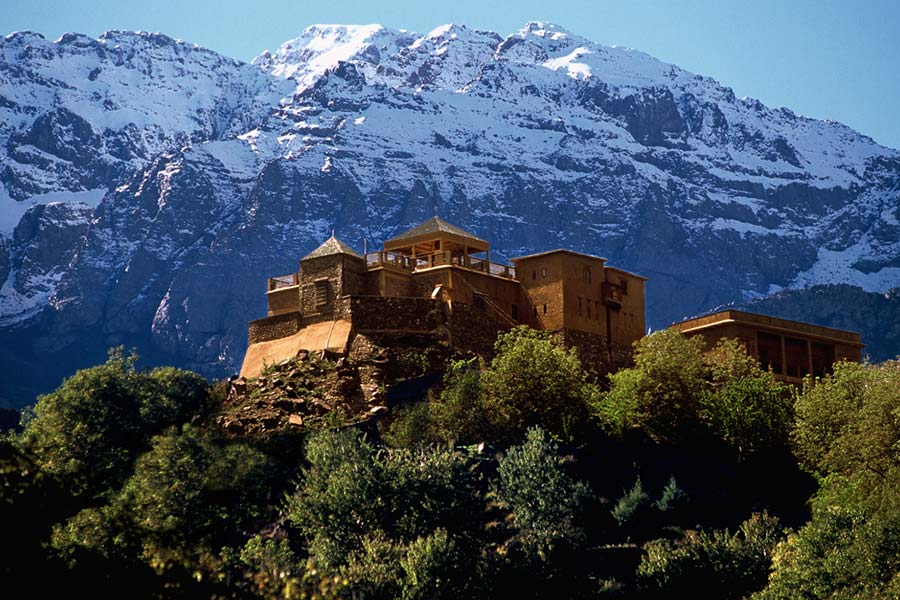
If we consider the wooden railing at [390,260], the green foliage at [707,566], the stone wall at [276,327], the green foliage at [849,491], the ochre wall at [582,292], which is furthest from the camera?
the ochre wall at [582,292]

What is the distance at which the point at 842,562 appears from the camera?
72.1m

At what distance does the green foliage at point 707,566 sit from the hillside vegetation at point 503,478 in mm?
108

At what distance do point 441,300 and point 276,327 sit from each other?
10.5 metres

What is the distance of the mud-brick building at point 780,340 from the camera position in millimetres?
101000

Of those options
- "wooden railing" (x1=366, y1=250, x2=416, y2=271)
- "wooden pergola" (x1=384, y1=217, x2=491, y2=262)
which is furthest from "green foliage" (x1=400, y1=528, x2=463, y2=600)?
"wooden pergola" (x1=384, y1=217, x2=491, y2=262)

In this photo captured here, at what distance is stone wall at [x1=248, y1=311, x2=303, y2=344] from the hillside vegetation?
3648 millimetres

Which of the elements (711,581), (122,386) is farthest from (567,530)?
(122,386)

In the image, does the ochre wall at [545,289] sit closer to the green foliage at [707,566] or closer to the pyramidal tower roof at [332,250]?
the pyramidal tower roof at [332,250]

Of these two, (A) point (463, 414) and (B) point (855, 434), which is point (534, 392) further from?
(B) point (855, 434)

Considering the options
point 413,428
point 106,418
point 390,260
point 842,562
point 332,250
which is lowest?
point 842,562

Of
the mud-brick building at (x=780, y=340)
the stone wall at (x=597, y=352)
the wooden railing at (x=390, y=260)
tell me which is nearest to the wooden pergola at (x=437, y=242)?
the wooden railing at (x=390, y=260)

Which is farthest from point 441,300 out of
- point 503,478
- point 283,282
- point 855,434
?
point 855,434

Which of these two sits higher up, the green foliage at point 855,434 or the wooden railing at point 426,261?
the wooden railing at point 426,261

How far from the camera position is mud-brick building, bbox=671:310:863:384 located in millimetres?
101000
